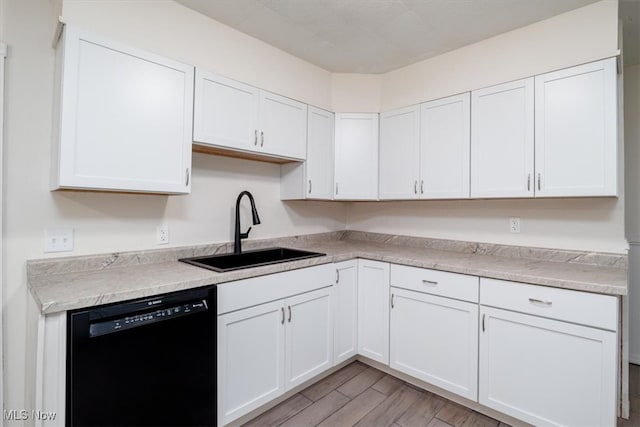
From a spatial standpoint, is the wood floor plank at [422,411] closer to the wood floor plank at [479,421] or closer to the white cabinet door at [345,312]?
the wood floor plank at [479,421]

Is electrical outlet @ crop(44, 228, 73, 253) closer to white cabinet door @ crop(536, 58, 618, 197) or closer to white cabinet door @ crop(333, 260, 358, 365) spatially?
white cabinet door @ crop(333, 260, 358, 365)

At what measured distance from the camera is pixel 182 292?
1430 mm

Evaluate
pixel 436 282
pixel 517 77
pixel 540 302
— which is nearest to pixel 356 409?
pixel 436 282

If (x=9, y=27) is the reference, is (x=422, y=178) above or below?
below

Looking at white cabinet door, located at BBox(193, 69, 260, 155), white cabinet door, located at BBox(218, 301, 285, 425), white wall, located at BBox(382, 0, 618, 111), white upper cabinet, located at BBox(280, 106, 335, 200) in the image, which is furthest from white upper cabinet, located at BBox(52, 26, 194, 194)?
white wall, located at BBox(382, 0, 618, 111)

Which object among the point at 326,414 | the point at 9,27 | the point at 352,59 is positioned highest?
the point at 352,59

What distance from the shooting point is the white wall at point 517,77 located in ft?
6.04

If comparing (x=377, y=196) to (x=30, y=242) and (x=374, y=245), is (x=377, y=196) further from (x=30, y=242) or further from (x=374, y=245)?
(x=30, y=242)

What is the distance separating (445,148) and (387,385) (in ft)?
5.76

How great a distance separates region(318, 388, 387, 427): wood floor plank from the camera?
5.87ft

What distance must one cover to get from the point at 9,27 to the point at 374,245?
106 inches

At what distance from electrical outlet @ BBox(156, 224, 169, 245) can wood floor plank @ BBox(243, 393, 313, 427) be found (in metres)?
1.18

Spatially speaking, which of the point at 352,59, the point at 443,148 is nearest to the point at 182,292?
the point at 443,148

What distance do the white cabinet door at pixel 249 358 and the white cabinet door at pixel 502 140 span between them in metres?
1.61
